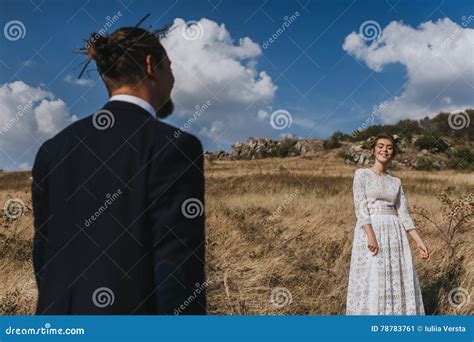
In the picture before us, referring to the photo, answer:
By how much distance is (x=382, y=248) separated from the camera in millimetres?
3852

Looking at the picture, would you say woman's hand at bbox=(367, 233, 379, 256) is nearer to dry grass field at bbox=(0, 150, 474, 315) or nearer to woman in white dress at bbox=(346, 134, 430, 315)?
woman in white dress at bbox=(346, 134, 430, 315)

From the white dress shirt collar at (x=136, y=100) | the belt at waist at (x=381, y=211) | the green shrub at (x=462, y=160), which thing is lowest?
the white dress shirt collar at (x=136, y=100)

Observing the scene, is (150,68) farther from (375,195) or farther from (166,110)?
(375,195)

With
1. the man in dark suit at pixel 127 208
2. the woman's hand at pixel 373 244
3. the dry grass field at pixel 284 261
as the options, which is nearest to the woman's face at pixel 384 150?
the woman's hand at pixel 373 244

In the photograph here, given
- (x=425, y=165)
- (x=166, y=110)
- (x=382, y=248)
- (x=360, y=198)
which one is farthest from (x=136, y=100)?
(x=425, y=165)

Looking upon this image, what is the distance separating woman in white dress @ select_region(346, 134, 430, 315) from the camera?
3.84 meters

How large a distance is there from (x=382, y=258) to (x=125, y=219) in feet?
9.24

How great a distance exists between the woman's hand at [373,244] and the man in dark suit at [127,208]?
2.45 meters

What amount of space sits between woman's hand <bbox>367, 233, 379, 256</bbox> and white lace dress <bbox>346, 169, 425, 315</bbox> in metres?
0.05

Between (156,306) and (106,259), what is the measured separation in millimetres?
223

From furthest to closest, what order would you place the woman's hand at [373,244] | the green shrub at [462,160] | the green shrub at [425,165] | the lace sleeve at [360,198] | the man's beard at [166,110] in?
the green shrub at [425,165]
the green shrub at [462,160]
the lace sleeve at [360,198]
the woman's hand at [373,244]
the man's beard at [166,110]

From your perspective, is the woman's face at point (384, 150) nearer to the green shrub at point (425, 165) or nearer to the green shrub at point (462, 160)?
the green shrub at point (462, 160)

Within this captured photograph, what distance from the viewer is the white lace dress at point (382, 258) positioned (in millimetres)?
3842

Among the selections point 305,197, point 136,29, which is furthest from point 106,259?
point 305,197
